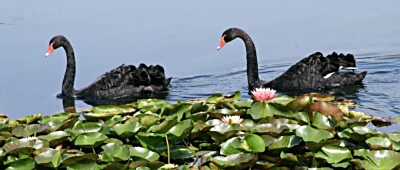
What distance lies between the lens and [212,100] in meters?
4.83

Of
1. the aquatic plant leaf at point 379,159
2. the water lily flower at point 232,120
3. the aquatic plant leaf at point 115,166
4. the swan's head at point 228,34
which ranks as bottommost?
the aquatic plant leaf at point 379,159

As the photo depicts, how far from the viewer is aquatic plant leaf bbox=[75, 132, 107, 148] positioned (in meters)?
3.79

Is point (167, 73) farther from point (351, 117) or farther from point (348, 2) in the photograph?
point (351, 117)

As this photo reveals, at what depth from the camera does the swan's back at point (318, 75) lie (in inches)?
299

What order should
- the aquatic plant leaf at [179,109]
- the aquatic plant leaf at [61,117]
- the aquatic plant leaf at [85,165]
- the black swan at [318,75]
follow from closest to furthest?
the aquatic plant leaf at [85,165] < the aquatic plant leaf at [179,109] < the aquatic plant leaf at [61,117] < the black swan at [318,75]

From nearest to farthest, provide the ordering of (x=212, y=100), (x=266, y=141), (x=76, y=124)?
(x=266, y=141)
(x=76, y=124)
(x=212, y=100)

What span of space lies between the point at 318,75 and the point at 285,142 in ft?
13.3

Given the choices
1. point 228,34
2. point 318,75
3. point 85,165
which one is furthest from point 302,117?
point 228,34

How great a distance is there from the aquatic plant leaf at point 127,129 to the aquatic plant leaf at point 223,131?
16.4 inches

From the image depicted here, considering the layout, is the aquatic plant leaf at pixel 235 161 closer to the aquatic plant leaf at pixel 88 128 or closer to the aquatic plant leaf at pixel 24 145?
the aquatic plant leaf at pixel 88 128

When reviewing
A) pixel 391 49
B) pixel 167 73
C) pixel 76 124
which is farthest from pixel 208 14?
pixel 76 124

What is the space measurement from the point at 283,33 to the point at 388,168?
18.8 ft

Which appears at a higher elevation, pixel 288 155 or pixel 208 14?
pixel 208 14

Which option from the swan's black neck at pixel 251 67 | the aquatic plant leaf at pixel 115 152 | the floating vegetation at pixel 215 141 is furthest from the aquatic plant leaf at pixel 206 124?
the swan's black neck at pixel 251 67
